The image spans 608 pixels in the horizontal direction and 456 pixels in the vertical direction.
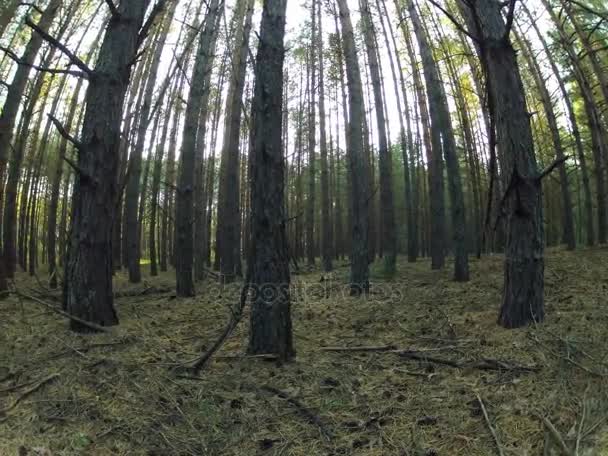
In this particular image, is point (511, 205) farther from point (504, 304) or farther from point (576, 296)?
point (576, 296)

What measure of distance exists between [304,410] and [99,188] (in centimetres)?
340

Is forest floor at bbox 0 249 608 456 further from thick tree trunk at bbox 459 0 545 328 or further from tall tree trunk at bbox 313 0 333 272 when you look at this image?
tall tree trunk at bbox 313 0 333 272

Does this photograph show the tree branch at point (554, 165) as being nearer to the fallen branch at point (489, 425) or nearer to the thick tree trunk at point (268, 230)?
the fallen branch at point (489, 425)

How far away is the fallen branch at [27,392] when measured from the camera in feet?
8.15

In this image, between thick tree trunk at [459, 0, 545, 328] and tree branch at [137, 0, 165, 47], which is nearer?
thick tree trunk at [459, 0, 545, 328]

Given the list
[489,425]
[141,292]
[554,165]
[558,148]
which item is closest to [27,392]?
[489,425]

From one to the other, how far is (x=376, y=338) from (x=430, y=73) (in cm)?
661

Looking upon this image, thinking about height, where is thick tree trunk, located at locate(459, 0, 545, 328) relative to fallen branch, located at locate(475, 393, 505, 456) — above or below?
above

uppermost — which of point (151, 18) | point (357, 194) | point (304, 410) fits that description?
point (151, 18)

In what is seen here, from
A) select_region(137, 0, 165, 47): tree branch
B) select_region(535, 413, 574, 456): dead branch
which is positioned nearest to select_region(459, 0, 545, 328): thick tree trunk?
select_region(535, 413, 574, 456): dead branch

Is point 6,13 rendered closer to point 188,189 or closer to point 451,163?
point 188,189

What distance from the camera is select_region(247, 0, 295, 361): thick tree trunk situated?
3.48 metres

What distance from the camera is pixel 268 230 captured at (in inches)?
138

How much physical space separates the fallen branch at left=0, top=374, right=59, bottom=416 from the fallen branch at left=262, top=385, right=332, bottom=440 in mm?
1585
